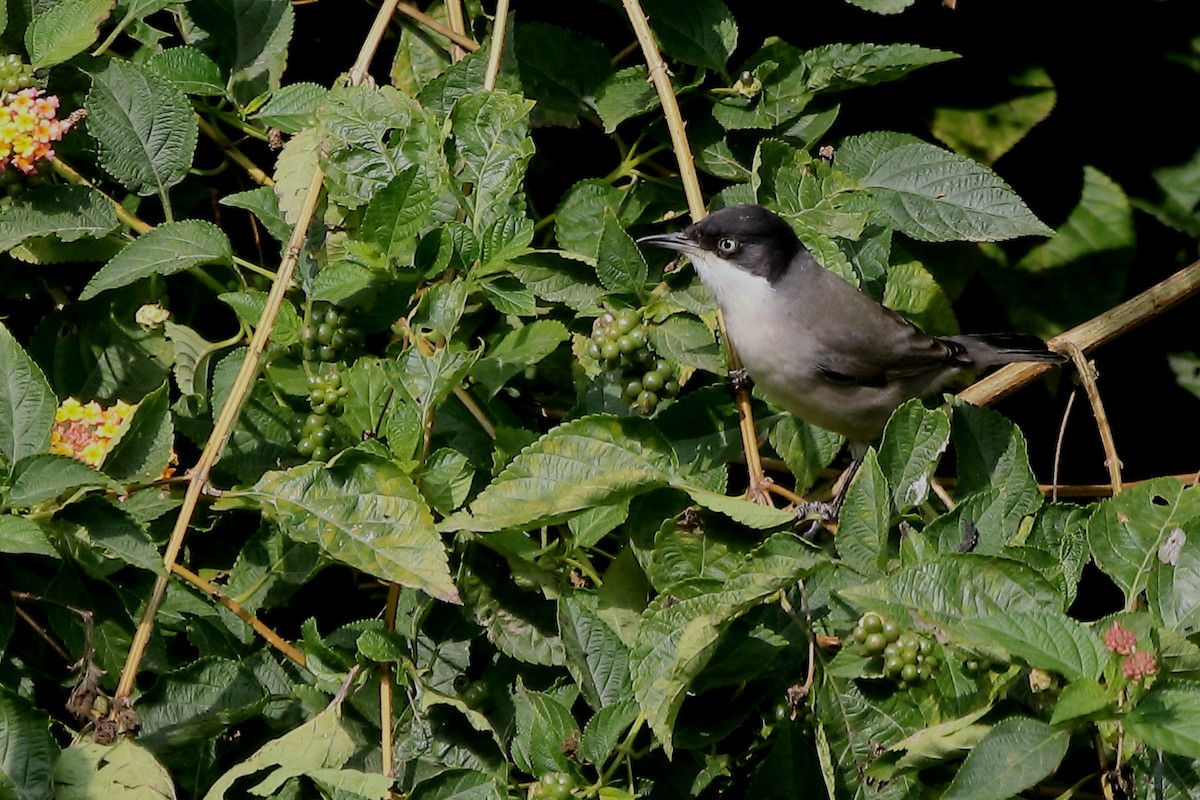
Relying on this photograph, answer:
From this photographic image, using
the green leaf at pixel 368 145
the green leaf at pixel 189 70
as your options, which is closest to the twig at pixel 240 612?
the green leaf at pixel 368 145

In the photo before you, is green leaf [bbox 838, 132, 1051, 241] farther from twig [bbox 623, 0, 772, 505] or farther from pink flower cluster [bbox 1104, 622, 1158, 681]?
pink flower cluster [bbox 1104, 622, 1158, 681]

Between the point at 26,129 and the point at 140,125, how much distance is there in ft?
0.79

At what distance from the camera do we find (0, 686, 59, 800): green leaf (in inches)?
89.4

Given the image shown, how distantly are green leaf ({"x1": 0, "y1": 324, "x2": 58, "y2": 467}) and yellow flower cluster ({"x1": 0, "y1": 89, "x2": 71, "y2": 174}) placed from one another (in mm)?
642

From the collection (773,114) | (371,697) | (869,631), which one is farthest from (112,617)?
(773,114)

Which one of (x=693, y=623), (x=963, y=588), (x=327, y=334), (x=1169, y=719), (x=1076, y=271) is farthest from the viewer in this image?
(x=1076, y=271)

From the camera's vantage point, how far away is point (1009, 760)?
206 cm

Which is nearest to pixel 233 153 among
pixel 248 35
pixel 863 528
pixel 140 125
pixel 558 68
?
pixel 248 35

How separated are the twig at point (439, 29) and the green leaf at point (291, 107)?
372mm

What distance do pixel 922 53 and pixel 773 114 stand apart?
38 cm

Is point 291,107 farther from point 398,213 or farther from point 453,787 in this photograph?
point 453,787

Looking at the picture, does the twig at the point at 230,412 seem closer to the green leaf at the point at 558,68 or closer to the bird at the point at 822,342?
the green leaf at the point at 558,68

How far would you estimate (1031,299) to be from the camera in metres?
3.90

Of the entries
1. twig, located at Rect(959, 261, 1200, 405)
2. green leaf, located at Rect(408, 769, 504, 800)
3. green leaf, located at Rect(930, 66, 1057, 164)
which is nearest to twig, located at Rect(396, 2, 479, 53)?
green leaf, located at Rect(930, 66, 1057, 164)
